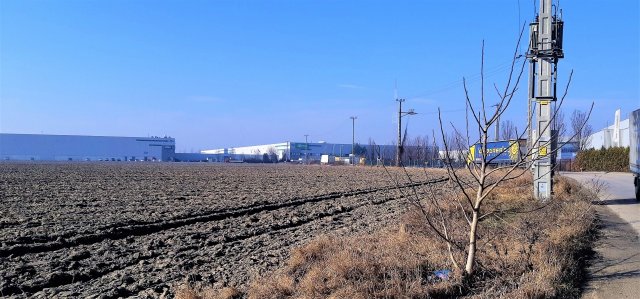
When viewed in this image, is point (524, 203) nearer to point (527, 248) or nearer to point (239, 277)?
point (527, 248)

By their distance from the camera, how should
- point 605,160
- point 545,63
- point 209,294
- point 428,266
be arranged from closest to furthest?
point 209,294 → point 428,266 → point 545,63 → point 605,160

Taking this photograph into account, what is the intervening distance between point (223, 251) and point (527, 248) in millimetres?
5422

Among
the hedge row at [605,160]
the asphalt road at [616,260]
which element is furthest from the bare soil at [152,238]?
the hedge row at [605,160]

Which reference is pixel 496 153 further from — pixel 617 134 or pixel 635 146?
pixel 617 134

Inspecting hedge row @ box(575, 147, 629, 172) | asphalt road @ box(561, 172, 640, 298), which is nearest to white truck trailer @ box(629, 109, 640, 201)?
asphalt road @ box(561, 172, 640, 298)

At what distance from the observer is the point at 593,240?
35.4 feet

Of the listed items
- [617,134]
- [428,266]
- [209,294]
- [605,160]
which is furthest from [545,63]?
[617,134]

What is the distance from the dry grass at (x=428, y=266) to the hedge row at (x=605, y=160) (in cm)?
4986

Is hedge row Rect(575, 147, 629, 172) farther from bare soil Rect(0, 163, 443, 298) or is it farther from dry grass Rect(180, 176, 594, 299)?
dry grass Rect(180, 176, 594, 299)

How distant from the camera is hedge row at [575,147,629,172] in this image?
179 ft

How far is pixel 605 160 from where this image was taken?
5772 cm

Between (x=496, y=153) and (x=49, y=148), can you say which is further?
(x=49, y=148)

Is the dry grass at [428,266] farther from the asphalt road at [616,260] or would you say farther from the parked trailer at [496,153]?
the parked trailer at [496,153]

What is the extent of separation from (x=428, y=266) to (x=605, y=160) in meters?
57.2
